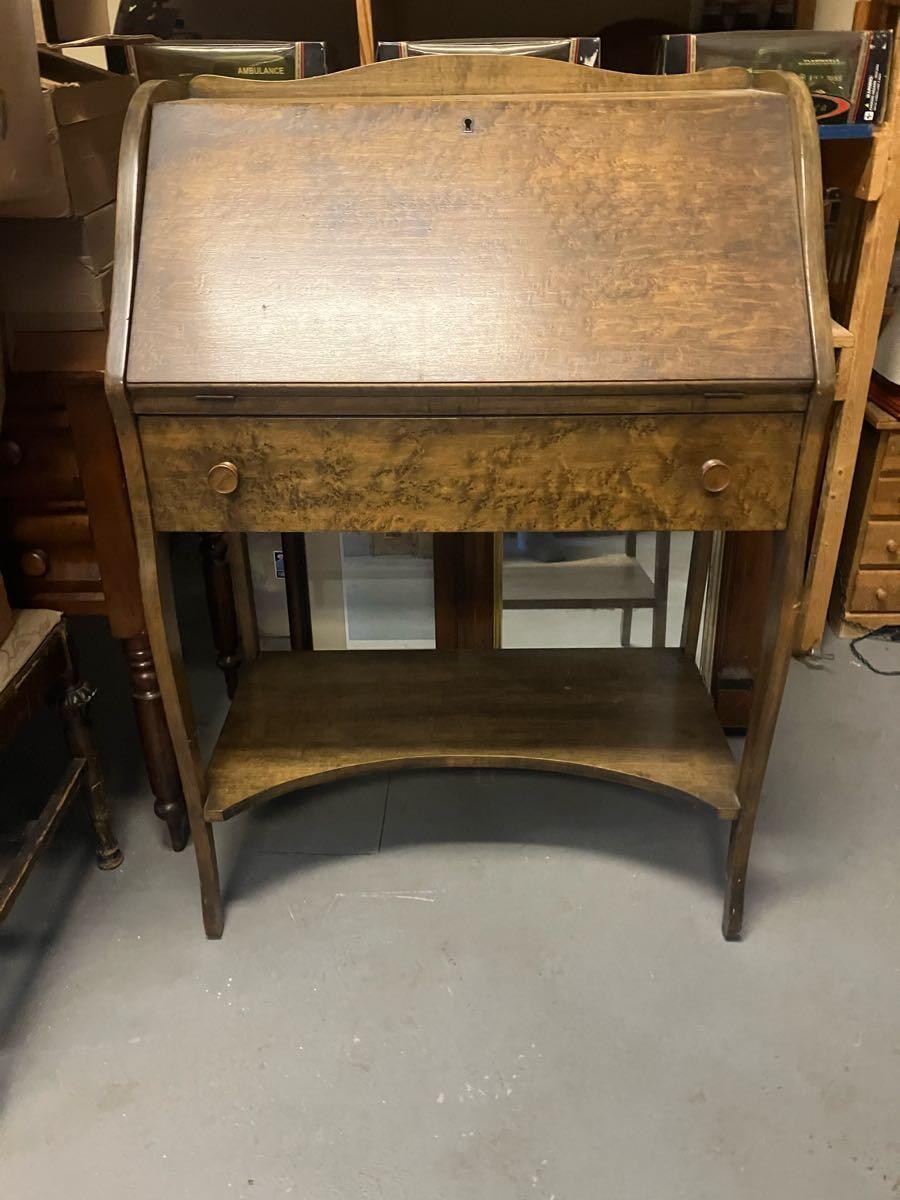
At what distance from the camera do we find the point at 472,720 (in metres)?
1.76

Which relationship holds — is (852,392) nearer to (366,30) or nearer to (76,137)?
(366,30)

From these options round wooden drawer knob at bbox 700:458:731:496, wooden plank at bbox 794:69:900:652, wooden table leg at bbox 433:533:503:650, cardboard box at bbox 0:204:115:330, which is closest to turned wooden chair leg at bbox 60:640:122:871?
cardboard box at bbox 0:204:115:330

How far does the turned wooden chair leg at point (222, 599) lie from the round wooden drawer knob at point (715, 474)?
110 centimetres

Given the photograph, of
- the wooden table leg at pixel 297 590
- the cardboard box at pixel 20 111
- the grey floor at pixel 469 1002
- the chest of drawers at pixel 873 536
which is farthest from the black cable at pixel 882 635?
the cardboard box at pixel 20 111

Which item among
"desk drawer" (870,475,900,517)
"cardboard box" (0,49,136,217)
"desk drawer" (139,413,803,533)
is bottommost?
"desk drawer" (870,475,900,517)

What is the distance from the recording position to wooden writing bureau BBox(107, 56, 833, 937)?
121 centimetres

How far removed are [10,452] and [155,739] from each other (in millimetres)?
533

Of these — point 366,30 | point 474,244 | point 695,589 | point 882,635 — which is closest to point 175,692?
point 474,244

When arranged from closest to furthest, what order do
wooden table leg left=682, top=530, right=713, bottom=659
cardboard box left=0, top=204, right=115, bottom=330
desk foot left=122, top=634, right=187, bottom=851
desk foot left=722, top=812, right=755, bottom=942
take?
cardboard box left=0, top=204, right=115, bottom=330 < desk foot left=722, top=812, right=755, bottom=942 < desk foot left=122, top=634, right=187, bottom=851 < wooden table leg left=682, top=530, right=713, bottom=659

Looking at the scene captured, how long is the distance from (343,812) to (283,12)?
1.62 meters

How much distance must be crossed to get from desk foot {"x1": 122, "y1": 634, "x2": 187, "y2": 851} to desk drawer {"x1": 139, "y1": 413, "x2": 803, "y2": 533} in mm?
430

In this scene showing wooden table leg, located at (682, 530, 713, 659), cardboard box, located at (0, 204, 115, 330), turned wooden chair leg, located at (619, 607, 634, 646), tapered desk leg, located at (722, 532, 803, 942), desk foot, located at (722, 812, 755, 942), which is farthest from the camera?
turned wooden chair leg, located at (619, 607, 634, 646)

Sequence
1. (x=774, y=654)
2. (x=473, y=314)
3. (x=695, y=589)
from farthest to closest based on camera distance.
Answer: (x=695, y=589)
(x=774, y=654)
(x=473, y=314)

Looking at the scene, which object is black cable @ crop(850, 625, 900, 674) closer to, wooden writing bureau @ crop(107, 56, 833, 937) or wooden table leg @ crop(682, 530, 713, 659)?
wooden table leg @ crop(682, 530, 713, 659)
